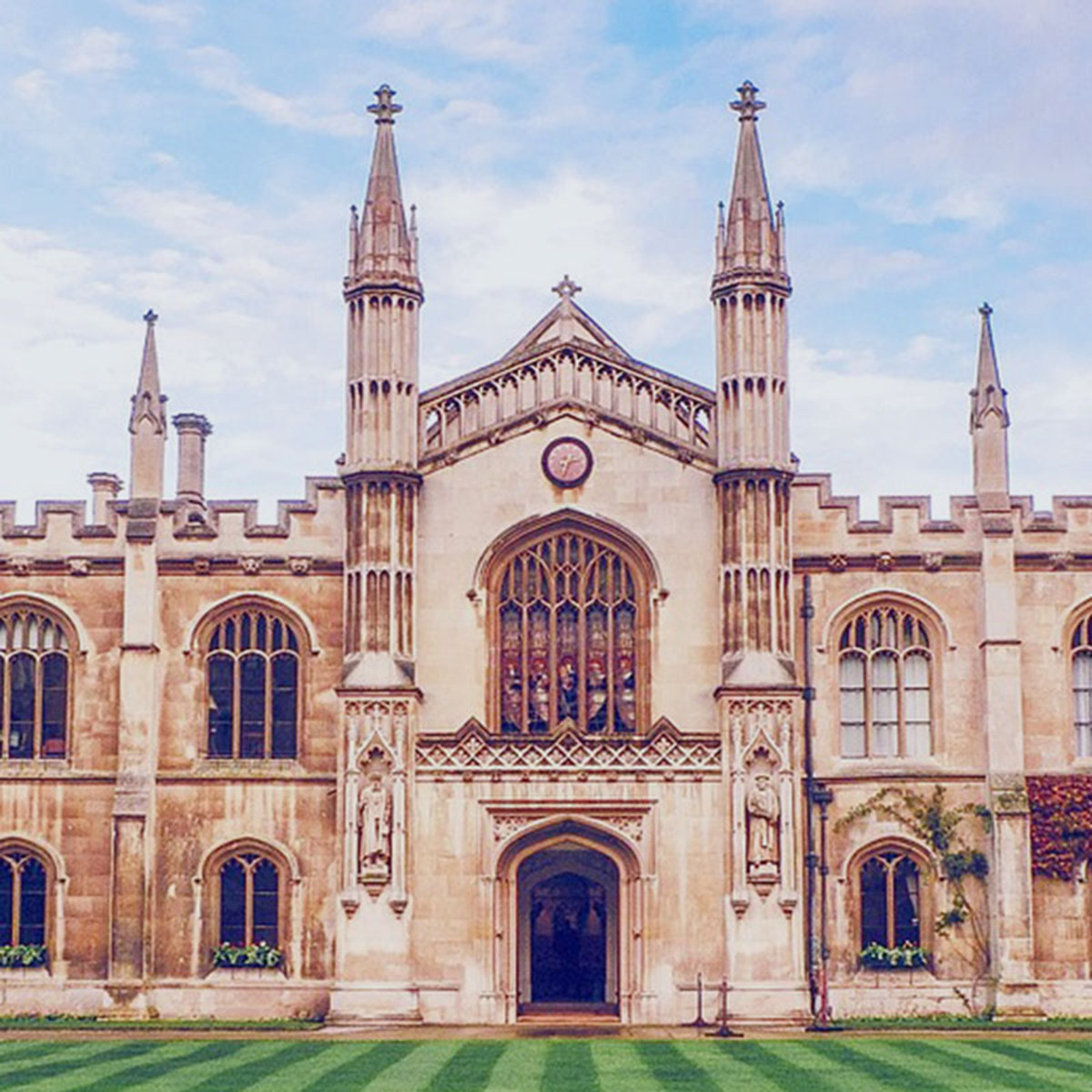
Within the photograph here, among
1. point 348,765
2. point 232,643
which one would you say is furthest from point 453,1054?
point 232,643

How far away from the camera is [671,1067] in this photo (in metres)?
28.8

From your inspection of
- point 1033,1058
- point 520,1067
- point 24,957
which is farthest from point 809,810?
point 24,957

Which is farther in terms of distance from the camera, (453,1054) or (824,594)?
(824,594)

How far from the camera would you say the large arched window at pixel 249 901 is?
127 feet

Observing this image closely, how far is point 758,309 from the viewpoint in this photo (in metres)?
39.0

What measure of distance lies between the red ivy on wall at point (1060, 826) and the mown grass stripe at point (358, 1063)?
41.5ft

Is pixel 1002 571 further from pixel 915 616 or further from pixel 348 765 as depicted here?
pixel 348 765

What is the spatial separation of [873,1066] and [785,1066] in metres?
1.21

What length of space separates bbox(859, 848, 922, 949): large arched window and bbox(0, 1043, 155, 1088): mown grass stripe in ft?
44.4

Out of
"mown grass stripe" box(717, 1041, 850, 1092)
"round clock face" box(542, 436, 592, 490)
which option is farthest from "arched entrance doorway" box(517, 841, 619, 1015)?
"round clock face" box(542, 436, 592, 490)

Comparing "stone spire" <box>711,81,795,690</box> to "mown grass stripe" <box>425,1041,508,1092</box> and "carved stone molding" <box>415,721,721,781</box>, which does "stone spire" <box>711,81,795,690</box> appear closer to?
"carved stone molding" <box>415,721,721,781</box>

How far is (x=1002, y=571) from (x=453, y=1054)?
14726mm

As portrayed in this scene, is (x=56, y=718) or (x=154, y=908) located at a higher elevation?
(x=56, y=718)

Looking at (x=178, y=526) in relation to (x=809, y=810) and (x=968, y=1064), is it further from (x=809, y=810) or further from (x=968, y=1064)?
(x=968, y=1064)
